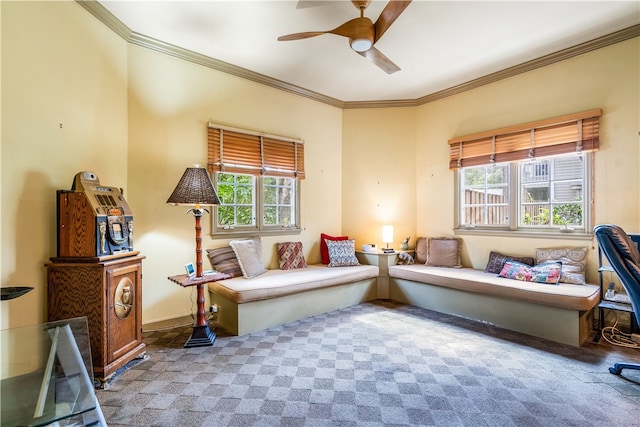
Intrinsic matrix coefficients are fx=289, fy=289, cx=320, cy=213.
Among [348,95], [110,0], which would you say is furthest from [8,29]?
[348,95]

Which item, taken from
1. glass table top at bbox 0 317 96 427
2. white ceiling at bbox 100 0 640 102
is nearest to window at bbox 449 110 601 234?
white ceiling at bbox 100 0 640 102

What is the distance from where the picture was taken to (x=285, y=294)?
10.9 ft

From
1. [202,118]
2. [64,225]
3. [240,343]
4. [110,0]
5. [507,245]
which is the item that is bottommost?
[240,343]

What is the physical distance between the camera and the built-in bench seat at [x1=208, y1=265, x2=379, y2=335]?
10.1ft

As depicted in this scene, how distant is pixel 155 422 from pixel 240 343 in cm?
114

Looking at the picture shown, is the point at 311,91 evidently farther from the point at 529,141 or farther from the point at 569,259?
the point at 569,259

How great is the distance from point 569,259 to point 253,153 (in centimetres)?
412

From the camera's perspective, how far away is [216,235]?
366 centimetres

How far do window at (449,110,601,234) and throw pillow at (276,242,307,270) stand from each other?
249 centimetres

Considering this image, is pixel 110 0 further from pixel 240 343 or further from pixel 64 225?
pixel 240 343

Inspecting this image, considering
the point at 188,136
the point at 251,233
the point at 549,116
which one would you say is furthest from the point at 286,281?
the point at 549,116

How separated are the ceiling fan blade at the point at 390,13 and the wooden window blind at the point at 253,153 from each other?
209cm

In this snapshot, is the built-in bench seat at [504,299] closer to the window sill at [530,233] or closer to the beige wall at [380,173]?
the window sill at [530,233]

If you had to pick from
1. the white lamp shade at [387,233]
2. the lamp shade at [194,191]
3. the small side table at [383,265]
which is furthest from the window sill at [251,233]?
the white lamp shade at [387,233]
